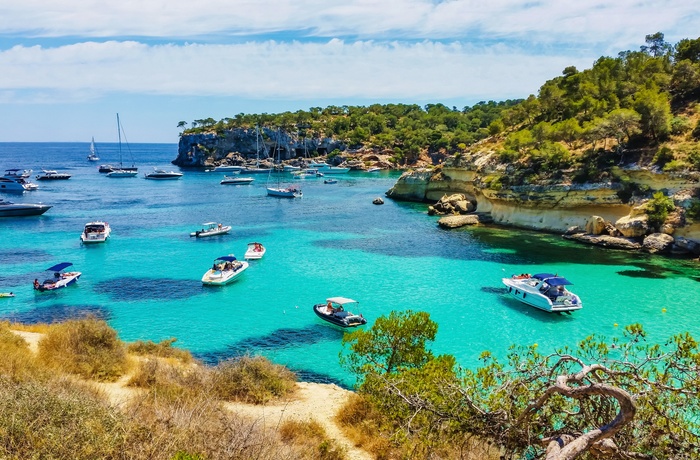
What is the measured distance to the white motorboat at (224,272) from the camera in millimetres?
33969

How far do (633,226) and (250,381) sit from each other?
127ft

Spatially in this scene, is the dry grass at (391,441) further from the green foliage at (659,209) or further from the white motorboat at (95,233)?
the white motorboat at (95,233)

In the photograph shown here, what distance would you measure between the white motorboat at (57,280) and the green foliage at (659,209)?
46.2 meters

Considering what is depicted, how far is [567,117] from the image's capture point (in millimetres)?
62219

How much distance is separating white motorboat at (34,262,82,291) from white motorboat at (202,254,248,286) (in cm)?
904

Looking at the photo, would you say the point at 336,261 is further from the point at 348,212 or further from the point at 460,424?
the point at 460,424

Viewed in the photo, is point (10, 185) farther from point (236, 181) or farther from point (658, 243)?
point (658, 243)

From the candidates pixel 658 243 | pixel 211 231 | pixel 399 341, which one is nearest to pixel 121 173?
pixel 211 231

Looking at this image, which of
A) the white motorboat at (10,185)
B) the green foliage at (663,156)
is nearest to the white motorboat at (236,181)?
the white motorboat at (10,185)

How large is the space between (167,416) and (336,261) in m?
29.5

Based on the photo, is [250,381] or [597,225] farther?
[597,225]

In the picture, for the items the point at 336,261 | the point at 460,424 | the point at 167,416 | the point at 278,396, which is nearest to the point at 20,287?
the point at 336,261

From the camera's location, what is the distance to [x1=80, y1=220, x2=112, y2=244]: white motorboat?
1787 inches

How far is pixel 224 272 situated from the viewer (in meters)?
34.8
